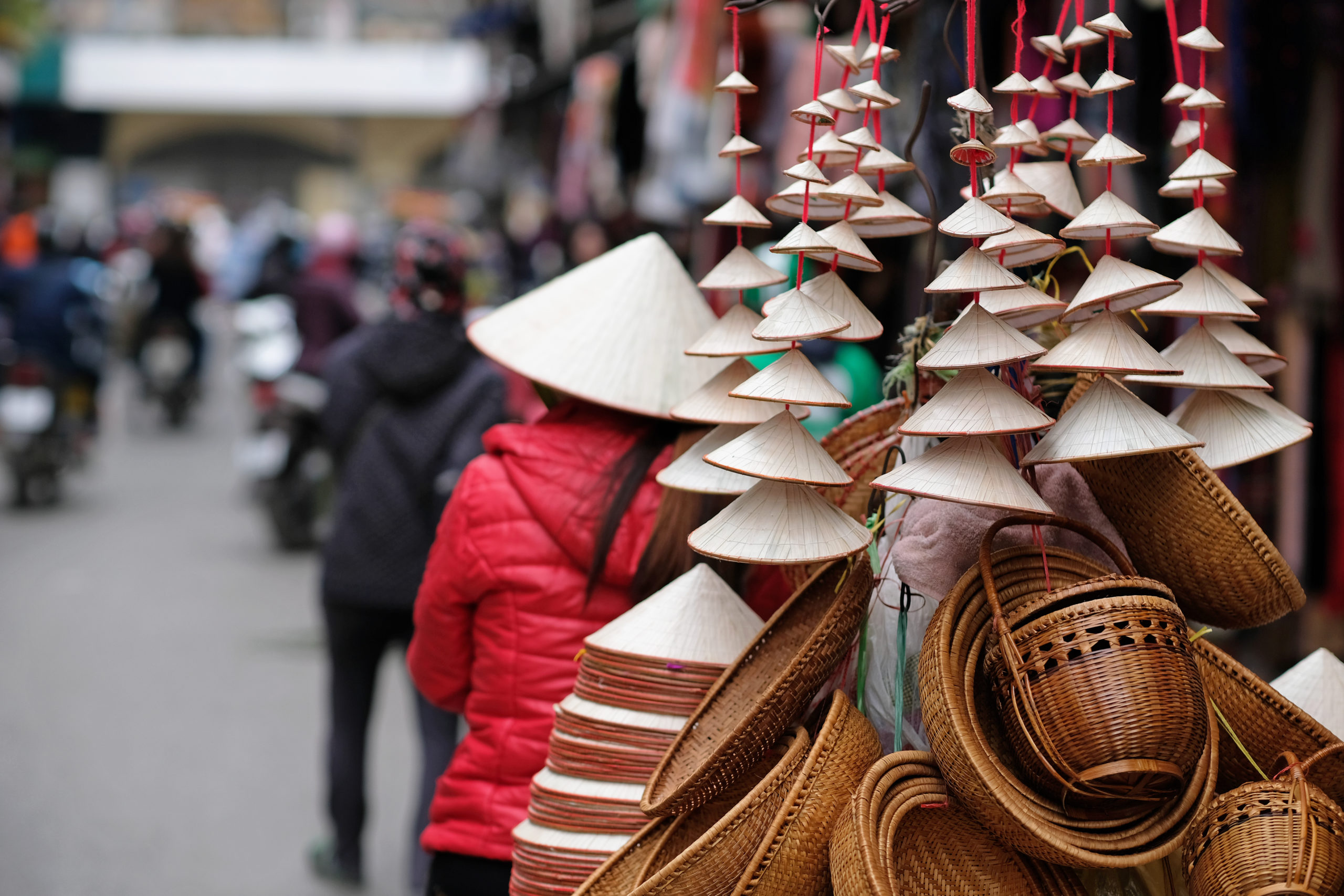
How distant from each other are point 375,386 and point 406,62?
26.8m

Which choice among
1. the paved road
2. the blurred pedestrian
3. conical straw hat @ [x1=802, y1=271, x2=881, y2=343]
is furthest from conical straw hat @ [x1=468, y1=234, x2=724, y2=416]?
the paved road

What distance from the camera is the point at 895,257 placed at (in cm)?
Result: 446

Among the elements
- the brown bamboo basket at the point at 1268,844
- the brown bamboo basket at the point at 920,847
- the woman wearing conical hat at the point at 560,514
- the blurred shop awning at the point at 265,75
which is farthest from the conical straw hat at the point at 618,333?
the blurred shop awning at the point at 265,75

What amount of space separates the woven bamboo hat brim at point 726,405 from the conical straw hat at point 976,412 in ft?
0.68

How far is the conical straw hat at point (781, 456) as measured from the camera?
131cm

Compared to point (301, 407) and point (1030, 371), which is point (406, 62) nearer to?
point (301, 407)

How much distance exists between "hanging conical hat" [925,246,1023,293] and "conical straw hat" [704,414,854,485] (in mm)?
200

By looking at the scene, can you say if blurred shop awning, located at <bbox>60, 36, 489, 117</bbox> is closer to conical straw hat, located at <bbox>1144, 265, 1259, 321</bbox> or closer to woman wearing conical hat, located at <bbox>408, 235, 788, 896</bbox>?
woman wearing conical hat, located at <bbox>408, 235, 788, 896</bbox>

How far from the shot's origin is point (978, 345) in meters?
1.27

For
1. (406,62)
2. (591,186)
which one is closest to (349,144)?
(406,62)

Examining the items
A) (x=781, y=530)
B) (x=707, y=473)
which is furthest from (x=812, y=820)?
(x=707, y=473)

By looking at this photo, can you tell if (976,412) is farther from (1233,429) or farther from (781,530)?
(1233,429)

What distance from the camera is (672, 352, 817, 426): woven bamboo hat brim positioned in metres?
1.46

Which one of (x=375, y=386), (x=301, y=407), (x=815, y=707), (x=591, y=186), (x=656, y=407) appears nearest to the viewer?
(x=815, y=707)
